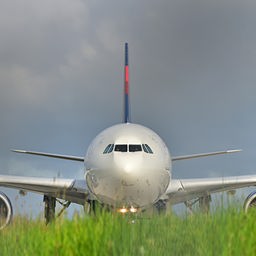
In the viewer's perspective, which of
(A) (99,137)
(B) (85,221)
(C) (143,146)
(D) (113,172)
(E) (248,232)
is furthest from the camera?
(A) (99,137)

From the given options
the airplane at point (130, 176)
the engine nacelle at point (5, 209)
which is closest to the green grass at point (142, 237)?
the airplane at point (130, 176)

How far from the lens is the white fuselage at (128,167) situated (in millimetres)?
11172

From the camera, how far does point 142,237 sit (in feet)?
15.9

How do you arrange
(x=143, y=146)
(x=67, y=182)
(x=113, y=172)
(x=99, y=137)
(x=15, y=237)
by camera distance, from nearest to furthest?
(x=15, y=237), (x=113, y=172), (x=143, y=146), (x=99, y=137), (x=67, y=182)

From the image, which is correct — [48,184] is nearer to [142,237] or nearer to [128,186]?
[128,186]

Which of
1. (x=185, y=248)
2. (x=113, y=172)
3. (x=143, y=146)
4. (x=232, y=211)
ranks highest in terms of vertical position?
(x=143, y=146)

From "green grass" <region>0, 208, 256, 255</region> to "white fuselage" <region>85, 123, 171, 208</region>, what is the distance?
17.1 ft

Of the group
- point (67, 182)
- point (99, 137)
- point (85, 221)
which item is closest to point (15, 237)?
point (85, 221)

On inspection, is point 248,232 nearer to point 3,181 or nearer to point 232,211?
point 232,211

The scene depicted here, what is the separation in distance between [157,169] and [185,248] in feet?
23.3

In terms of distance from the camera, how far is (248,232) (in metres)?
4.64

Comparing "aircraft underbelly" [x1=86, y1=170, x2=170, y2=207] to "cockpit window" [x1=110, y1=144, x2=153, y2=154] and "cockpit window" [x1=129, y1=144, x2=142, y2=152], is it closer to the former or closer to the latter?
"cockpit window" [x1=110, y1=144, x2=153, y2=154]

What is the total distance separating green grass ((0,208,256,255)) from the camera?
4.23 meters

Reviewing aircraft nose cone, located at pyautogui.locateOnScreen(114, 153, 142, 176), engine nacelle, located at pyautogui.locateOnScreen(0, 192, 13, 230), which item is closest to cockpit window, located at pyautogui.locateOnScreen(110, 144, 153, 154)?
aircraft nose cone, located at pyautogui.locateOnScreen(114, 153, 142, 176)
